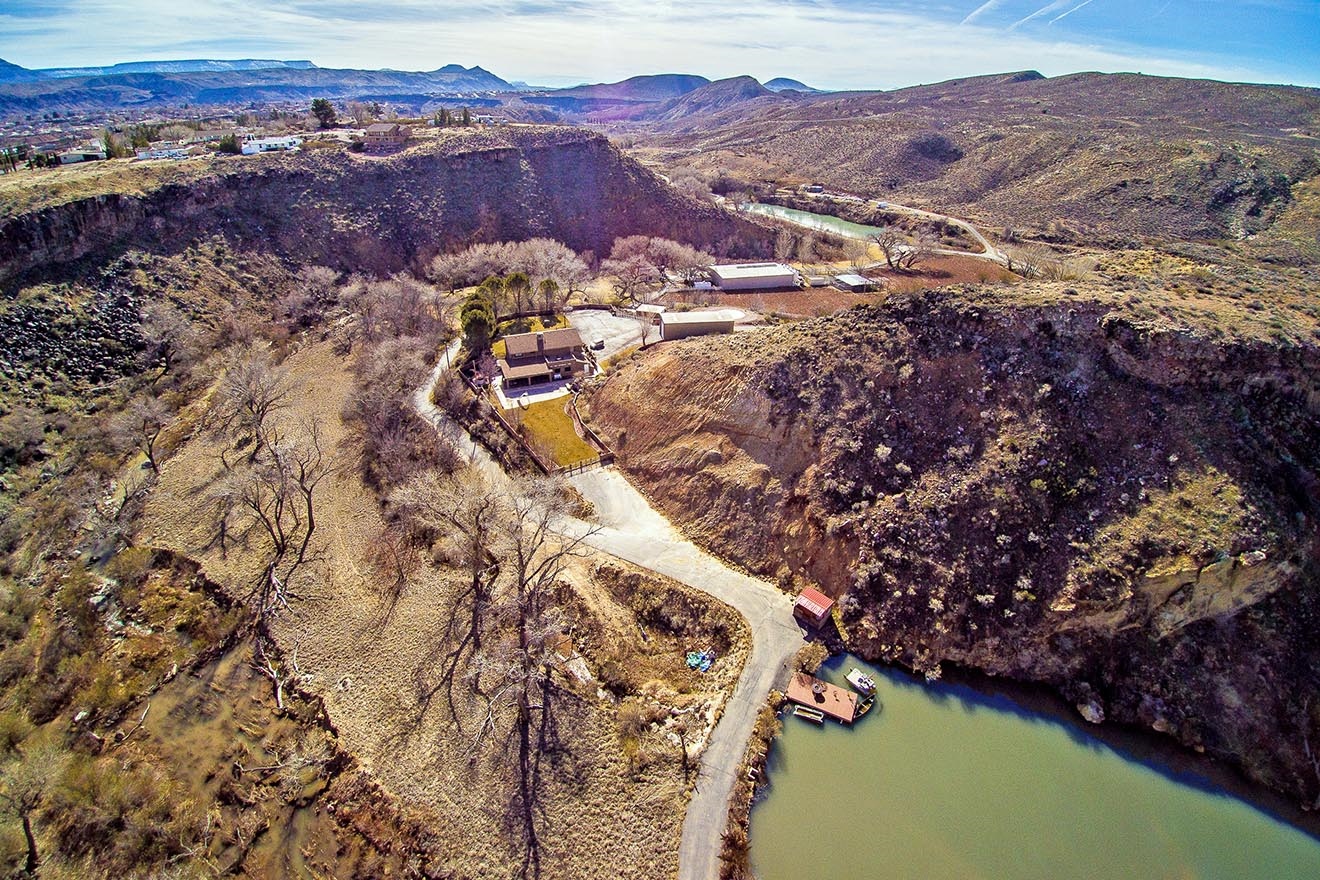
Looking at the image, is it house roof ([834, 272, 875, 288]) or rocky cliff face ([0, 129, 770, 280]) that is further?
house roof ([834, 272, 875, 288])

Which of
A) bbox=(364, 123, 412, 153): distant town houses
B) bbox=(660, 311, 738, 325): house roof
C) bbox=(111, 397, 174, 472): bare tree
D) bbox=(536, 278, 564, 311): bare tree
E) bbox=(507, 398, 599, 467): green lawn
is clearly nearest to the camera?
bbox=(111, 397, 174, 472): bare tree

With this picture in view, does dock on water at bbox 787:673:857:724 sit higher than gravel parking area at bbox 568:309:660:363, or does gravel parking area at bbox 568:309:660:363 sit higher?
gravel parking area at bbox 568:309:660:363

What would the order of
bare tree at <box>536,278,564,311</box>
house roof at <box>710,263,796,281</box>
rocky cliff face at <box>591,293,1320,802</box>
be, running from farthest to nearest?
1. house roof at <box>710,263,796,281</box>
2. bare tree at <box>536,278,564,311</box>
3. rocky cliff face at <box>591,293,1320,802</box>

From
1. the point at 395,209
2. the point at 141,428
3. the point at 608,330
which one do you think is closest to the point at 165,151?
the point at 395,209

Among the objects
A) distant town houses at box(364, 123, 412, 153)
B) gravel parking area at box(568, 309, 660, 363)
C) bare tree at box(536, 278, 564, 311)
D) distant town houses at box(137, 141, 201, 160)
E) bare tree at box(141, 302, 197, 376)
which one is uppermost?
distant town houses at box(364, 123, 412, 153)

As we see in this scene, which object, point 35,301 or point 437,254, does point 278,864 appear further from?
point 437,254

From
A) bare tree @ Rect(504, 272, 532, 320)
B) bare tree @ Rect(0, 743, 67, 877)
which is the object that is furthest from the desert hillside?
bare tree @ Rect(0, 743, 67, 877)

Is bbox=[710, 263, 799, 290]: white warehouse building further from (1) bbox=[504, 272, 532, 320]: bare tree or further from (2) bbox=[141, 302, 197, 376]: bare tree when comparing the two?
(2) bbox=[141, 302, 197, 376]: bare tree
